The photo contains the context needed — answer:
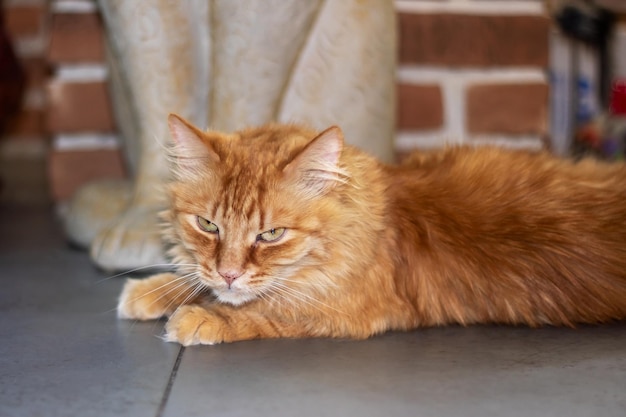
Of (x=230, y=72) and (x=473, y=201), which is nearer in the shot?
(x=473, y=201)

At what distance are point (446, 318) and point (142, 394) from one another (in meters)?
0.62

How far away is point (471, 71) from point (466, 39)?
4.0 inches

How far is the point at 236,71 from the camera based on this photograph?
1.99m

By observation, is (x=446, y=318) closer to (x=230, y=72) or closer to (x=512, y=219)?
(x=512, y=219)

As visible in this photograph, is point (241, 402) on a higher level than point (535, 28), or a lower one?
lower

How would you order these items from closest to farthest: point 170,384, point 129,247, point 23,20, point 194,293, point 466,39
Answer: point 170,384
point 194,293
point 129,247
point 466,39
point 23,20

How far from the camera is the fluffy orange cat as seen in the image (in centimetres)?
145

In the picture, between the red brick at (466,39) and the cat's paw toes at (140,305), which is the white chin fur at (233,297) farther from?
the red brick at (466,39)

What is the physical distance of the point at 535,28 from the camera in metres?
2.57

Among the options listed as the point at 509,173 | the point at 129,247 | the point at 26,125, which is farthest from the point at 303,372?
the point at 26,125

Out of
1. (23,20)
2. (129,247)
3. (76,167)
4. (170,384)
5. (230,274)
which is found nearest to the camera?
(170,384)

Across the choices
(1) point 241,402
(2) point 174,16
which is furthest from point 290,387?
(2) point 174,16

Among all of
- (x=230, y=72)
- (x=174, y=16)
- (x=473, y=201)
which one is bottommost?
(x=473, y=201)

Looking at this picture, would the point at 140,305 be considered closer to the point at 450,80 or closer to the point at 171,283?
the point at 171,283
